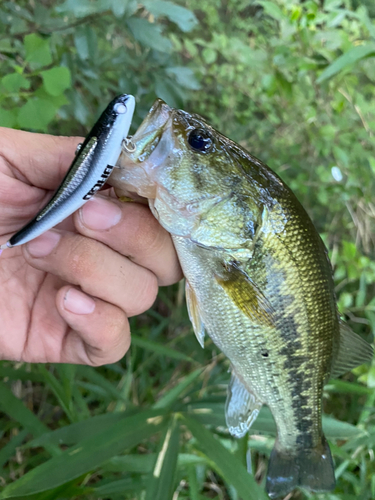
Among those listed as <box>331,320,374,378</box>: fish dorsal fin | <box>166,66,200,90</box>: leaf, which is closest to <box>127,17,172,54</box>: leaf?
<box>166,66,200,90</box>: leaf

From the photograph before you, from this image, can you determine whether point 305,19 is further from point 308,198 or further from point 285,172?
point 308,198

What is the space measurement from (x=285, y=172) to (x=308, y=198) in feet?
1.00

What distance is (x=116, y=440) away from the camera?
118cm

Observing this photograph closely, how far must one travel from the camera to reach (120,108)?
2.31 ft

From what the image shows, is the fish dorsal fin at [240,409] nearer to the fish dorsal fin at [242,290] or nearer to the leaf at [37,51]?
the fish dorsal fin at [242,290]

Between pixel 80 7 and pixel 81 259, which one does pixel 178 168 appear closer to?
pixel 81 259

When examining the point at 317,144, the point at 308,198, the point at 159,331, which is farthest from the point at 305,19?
the point at 159,331

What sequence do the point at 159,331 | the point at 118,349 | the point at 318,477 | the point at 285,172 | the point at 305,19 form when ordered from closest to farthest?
the point at 118,349, the point at 318,477, the point at 305,19, the point at 159,331, the point at 285,172

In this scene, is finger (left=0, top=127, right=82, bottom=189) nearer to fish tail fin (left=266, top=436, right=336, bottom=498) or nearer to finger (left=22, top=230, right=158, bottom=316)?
finger (left=22, top=230, right=158, bottom=316)

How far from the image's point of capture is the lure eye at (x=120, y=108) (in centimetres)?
70

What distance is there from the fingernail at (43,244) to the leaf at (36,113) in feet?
1.31

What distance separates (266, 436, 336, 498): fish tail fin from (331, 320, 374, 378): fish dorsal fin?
312 millimetres

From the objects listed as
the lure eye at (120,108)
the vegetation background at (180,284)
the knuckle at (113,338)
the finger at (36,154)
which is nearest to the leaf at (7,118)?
the vegetation background at (180,284)

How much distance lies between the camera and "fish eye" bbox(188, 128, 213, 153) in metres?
0.90
